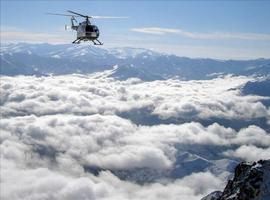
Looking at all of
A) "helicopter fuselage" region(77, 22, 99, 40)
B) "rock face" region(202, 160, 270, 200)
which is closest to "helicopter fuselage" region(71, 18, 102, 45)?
"helicopter fuselage" region(77, 22, 99, 40)

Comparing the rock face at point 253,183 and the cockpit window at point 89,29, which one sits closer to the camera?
the rock face at point 253,183

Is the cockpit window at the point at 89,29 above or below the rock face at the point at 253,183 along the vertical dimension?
above

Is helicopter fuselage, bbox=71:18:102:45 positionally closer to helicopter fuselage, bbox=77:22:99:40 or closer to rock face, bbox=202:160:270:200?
helicopter fuselage, bbox=77:22:99:40

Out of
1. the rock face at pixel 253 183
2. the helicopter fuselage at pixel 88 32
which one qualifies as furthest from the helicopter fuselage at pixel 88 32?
the rock face at pixel 253 183

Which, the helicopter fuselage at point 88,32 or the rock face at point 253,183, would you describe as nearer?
the rock face at point 253,183

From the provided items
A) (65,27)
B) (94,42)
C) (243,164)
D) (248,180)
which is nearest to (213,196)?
(243,164)

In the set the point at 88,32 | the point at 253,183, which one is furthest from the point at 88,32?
the point at 253,183

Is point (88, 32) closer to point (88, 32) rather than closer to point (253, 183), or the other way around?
point (88, 32)

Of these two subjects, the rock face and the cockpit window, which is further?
the cockpit window

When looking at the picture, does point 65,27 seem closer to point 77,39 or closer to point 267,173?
point 77,39

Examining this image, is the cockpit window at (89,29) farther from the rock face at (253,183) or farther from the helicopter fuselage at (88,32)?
the rock face at (253,183)

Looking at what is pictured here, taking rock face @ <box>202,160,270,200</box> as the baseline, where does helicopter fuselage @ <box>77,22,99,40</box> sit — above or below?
above

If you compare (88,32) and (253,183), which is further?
(88,32)
